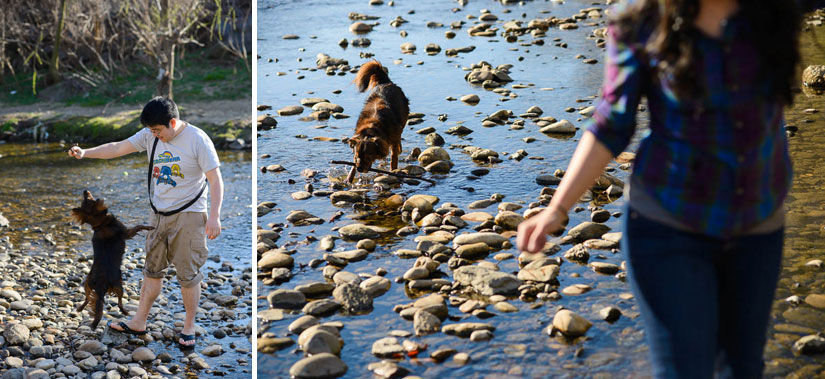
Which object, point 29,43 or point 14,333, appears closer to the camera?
point 14,333

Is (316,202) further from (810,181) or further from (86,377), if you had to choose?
(810,181)

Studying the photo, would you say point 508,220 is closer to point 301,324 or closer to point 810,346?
point 301,324

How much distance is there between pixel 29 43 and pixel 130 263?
18226 mm

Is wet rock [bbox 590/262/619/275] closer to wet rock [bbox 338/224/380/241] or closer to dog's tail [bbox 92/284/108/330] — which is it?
wet rock [bbox 338/224/380/241]

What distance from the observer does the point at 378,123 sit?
26.0ft

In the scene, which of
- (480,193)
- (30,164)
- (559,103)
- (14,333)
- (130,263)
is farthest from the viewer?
(30,164)

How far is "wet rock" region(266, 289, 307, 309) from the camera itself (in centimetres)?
504

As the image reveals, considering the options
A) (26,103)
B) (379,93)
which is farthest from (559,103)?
(26,103)

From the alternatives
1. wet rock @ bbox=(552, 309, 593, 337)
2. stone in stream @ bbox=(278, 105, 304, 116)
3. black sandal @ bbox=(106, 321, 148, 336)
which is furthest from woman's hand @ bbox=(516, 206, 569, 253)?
stone in stream @ bbox=(278, 105, 304, 116)

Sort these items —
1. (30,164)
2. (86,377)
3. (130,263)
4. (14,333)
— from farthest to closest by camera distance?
(30,164)
(130,263)
(14,333)
(86,377)

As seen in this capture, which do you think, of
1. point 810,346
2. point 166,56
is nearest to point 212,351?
point 810,346

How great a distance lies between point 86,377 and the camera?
5.46 m

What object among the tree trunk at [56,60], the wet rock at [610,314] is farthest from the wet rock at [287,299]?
the tree trunk at [56,60]

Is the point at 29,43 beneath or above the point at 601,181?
beneath
